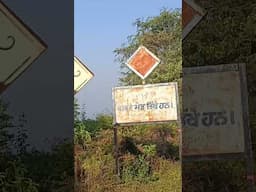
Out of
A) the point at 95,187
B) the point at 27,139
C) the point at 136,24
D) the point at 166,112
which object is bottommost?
the point at 95,187

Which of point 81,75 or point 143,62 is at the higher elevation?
point 143,62

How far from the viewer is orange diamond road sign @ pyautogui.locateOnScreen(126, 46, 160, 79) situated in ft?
13.5

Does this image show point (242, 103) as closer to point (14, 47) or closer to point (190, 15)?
point (190, 15)

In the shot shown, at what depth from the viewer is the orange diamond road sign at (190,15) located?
286 centimetres

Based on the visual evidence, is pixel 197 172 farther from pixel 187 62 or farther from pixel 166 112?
pixel 166 112

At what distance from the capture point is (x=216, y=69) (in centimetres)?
306

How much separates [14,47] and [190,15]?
95cm

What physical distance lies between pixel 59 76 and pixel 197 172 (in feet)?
3.40

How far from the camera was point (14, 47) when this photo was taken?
238cm

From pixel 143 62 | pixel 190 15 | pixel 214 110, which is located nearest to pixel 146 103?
pixel 143 62

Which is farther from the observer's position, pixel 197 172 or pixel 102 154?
pixel 102 154

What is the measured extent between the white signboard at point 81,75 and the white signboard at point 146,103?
63 cm

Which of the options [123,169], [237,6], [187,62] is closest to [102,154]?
[123,169]

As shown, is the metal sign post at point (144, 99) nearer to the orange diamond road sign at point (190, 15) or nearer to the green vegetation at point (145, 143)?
the green vegetation at point (145, 143)
